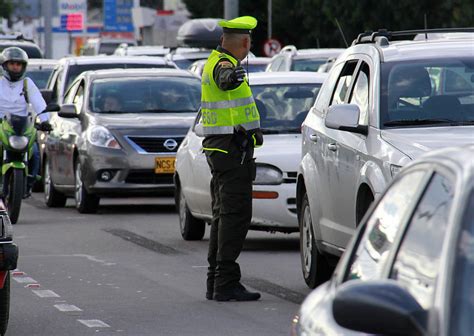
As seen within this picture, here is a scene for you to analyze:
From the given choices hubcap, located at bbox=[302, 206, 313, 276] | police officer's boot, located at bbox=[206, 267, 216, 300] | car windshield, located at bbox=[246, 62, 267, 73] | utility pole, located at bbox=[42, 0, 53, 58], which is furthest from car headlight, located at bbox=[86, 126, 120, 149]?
utility pole, located at bbox=[42, 0, 53, 58]

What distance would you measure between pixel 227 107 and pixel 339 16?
5111 centimetres

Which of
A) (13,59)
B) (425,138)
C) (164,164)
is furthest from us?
(164,164)

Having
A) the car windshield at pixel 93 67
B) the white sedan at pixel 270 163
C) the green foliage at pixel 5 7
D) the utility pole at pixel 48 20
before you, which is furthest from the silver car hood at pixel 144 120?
the green foliage at pixel 5 7

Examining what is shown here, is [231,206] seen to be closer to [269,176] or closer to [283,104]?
[269,176]

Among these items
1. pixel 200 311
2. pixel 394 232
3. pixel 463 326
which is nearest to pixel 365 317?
pixel 463 326

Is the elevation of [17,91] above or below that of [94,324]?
above

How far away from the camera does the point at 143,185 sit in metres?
19.2

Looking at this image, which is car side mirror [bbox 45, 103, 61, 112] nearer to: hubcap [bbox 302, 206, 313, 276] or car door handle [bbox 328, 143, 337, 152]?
hubcap [bbox 302, 206, 313, 276]

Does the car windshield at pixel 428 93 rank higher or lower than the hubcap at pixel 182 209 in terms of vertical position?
higher

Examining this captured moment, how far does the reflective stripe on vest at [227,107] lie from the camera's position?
1086 cm

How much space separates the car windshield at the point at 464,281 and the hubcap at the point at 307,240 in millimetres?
7190

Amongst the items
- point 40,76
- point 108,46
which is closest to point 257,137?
point 40,76

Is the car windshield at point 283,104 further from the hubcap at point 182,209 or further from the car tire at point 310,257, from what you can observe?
the car tire at point 310,257

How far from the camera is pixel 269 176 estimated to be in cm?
1427
